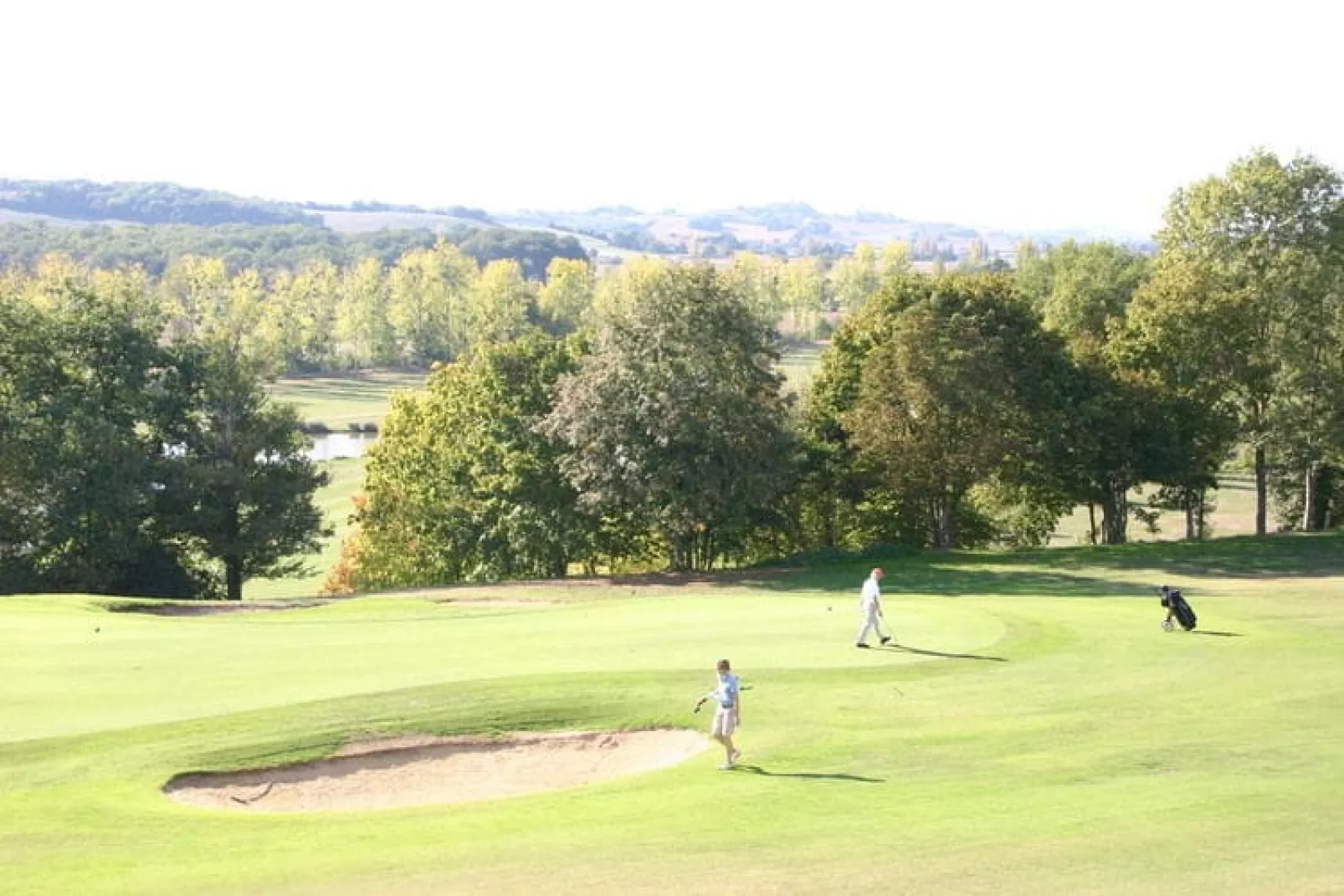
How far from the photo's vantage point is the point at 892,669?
99.2ft

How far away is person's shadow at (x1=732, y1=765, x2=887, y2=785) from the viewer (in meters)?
22.6

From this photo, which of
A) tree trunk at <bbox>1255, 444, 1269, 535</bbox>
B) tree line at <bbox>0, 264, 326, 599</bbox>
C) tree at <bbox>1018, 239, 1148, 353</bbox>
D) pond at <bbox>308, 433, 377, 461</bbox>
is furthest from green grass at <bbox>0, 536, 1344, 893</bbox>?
pond at <bbox>308, 433, 377, 461</bbox>

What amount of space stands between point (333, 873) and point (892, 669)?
15.2 m

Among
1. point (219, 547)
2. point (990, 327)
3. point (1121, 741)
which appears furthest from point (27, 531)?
point (1121, 741)

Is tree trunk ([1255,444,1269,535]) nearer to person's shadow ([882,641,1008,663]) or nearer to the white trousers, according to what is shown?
person's shadow ([882,641,1008,663])

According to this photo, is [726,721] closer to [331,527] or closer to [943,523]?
[943,523]

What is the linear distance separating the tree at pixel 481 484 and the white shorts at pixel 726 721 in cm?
3338

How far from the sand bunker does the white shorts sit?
5.63 ft

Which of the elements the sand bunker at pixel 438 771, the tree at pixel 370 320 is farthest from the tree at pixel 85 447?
the tree at pixel 370 320

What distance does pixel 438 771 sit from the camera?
974 inches

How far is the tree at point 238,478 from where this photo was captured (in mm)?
63562

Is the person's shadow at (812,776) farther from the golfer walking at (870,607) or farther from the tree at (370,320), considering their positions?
the tree at (370,320)

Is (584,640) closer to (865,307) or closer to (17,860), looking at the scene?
(17,860)

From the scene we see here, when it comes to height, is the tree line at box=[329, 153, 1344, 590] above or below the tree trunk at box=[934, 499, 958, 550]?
above
